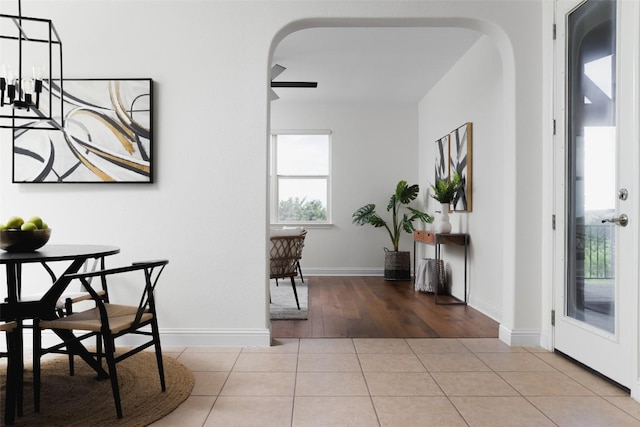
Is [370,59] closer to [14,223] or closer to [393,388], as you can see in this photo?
[393,388]

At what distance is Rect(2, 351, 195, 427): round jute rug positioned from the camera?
2.13 m

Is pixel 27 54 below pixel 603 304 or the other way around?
the other way around

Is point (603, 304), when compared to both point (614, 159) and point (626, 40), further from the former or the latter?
point (626, 40)

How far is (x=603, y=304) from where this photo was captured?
272cm

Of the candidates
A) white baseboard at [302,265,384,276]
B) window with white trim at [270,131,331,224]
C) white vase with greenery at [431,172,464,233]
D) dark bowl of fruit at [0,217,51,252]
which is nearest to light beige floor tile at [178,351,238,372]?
dark bowl of fruit at [0,217,51,252]

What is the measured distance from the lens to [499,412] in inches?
88.7

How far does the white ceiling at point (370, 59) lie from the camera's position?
465cm

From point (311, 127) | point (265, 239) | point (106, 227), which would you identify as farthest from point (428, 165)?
point (106, 227)

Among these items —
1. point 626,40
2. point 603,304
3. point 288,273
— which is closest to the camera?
point 626,40

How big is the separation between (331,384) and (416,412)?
1.77ft

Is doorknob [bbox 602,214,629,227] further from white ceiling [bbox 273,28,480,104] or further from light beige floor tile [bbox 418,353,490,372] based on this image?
white ceiling [bbox 273,28,480,104]

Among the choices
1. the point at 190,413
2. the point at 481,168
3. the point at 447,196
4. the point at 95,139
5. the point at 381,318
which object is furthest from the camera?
the point at 447,196

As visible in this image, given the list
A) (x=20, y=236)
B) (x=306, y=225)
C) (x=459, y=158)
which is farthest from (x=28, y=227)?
(x=306, y=225)

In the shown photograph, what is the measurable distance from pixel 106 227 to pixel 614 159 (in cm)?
324
